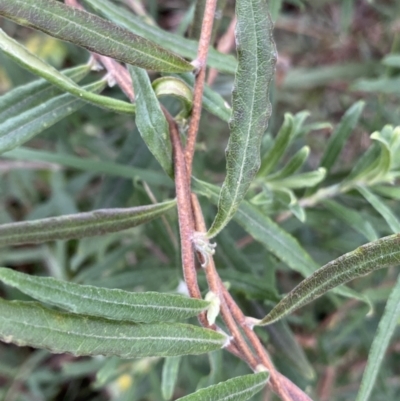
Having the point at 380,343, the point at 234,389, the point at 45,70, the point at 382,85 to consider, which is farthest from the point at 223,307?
the point at 382,85

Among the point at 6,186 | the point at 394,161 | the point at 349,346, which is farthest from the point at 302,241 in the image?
the point at 6,186

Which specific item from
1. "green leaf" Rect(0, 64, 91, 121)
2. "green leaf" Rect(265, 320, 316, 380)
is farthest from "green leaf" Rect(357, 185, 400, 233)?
"green leaf" Rect(0, 64, 91, 121)

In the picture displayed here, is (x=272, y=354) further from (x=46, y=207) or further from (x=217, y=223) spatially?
(x=46, y=207)

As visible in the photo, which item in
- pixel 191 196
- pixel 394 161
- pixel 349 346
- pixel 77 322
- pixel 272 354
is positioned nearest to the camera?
pixel 77 322

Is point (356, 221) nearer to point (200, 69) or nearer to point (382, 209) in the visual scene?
point (382, 209)

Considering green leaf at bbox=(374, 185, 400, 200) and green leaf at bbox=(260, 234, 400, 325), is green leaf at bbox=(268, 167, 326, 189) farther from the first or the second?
green leaf at bbox=(260, 234, 400, 325)

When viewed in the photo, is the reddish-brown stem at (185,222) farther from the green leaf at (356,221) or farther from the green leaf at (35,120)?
the green leaf at (356,221)
